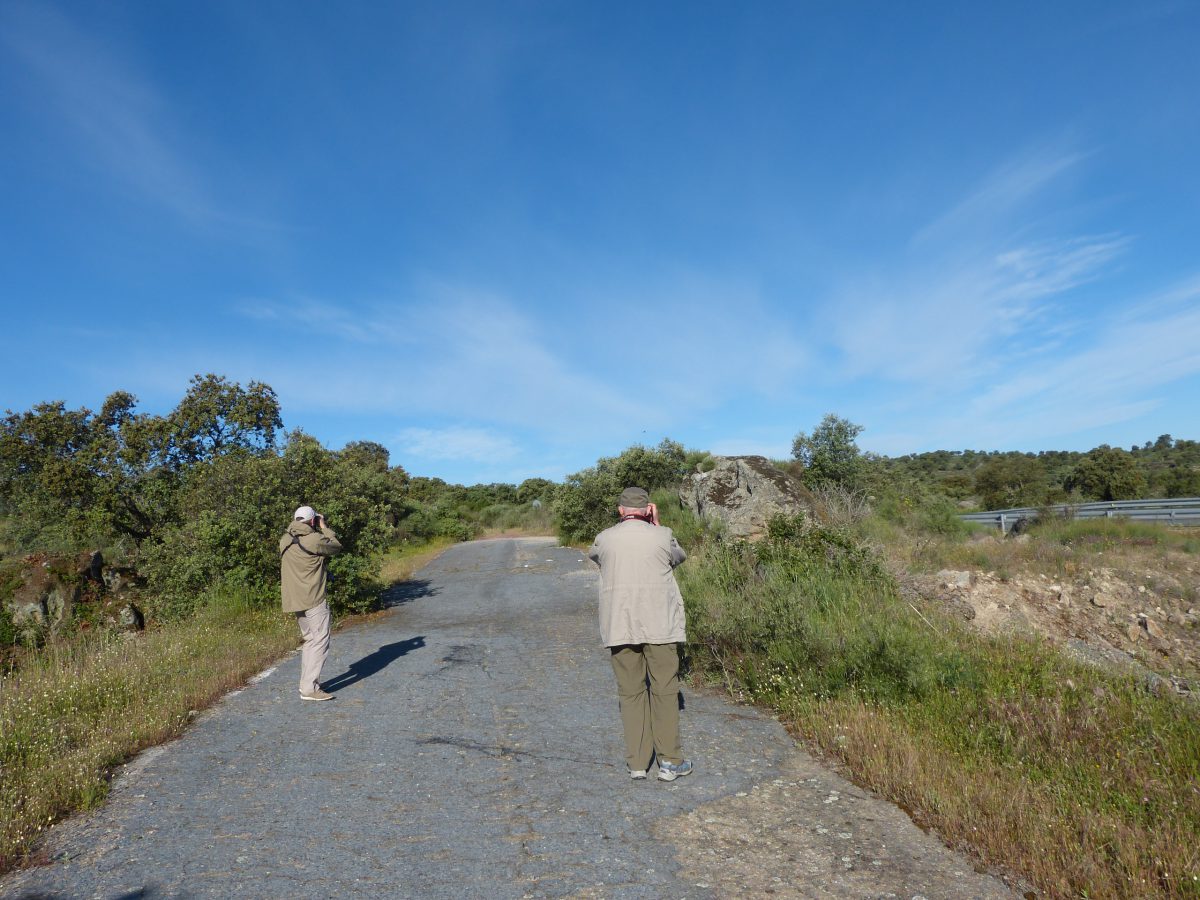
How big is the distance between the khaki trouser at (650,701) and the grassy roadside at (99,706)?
327 centimetres

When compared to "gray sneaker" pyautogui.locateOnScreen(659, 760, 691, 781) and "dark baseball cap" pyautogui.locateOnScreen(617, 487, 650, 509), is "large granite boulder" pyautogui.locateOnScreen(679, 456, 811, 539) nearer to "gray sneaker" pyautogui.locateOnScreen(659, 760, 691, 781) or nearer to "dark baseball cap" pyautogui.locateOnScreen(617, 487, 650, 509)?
"dark baseball cap" pyautogui.locateOnScreen(617, 487, 650, 509)

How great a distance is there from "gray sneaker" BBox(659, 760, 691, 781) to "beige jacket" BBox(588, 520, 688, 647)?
31.4 inches

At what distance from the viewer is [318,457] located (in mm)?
12633

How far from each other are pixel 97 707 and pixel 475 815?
409 centimetres

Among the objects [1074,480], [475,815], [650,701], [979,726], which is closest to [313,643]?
[475,815]

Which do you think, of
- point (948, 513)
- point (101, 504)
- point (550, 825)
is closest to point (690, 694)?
point (550, 825)

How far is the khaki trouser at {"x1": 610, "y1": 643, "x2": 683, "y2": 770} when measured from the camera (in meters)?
4.72

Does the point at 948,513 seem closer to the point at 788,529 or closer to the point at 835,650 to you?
the point at 788,529

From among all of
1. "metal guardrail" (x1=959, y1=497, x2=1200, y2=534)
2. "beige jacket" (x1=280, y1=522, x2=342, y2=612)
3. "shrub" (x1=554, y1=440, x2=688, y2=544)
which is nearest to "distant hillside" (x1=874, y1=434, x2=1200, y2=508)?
"metal guardrail" (x1=959, y1=497, x2=1200, y2=534)

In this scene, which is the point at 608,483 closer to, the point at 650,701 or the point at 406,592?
the point at 406,592

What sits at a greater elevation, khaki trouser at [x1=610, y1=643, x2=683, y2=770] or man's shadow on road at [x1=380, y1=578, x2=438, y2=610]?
man's shadow on road at [x1=380, y1=578, x2=438, y2=610]

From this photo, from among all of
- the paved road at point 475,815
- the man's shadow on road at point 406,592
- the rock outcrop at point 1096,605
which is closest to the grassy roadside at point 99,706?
the paved road at point 475,815

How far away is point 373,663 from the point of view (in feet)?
27.8

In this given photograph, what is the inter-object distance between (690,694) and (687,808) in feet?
9.32
